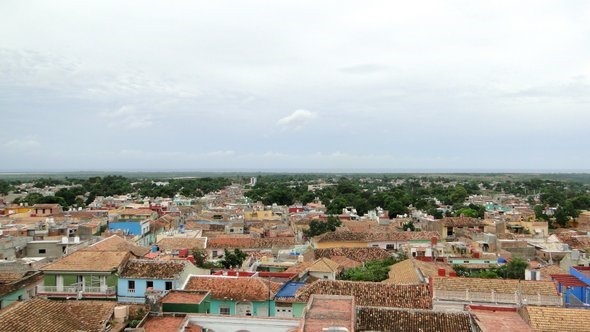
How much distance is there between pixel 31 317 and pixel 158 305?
412 cm

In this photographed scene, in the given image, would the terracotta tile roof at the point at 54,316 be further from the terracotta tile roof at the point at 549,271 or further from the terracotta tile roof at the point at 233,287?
the terracotta tile roof at the point at 549,271

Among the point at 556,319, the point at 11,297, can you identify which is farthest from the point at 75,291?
the point at 556,319

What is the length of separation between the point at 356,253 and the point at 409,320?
2223 cm

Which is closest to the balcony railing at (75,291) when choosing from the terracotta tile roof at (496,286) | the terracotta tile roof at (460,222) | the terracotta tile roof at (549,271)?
the terracotta tile roof at (496,286)

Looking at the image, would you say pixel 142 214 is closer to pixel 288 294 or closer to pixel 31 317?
pixel 288 294

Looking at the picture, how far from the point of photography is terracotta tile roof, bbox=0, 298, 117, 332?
46.0 ft

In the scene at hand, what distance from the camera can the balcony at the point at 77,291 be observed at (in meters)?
22.1

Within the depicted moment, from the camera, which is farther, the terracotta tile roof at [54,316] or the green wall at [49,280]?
the green wall at [49,280]

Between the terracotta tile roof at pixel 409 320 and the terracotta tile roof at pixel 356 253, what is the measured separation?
66.1ft

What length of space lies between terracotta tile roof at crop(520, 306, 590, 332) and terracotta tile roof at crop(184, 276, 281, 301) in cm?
997

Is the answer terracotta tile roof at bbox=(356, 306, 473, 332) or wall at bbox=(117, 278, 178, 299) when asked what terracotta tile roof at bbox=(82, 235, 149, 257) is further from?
terracotta tile roof at bbox=(356, 306, 473, 332)

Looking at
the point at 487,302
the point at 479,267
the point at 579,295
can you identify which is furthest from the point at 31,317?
the point at 479,267

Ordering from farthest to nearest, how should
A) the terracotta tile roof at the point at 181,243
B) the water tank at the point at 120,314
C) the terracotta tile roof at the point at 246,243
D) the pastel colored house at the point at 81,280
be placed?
the terracotta tile roof at the point at 246,243, the terracotta tile roof at the point at 181,243, the pastel colored house at the point at 81,280, the water tank at the point at 120,314

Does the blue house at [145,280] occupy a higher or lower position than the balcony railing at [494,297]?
higher
